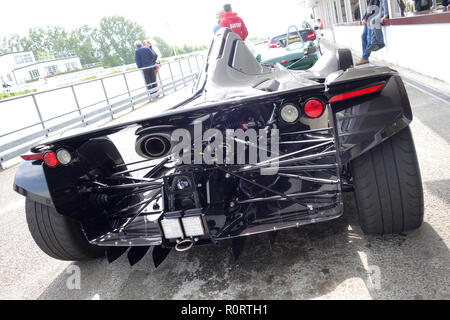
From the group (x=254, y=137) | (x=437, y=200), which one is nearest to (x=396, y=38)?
(x=437, y=200)

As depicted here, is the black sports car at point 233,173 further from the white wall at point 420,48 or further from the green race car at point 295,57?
the white wall at point 420,48

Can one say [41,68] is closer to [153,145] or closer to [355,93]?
[153,145]

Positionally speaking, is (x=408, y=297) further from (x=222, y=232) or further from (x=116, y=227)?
(x=116, y=227)

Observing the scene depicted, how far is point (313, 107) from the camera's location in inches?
83.8

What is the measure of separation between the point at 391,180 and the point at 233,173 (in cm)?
101

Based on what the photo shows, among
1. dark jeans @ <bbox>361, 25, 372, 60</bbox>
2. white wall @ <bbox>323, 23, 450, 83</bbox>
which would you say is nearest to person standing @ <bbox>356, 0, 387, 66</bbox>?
dark jeans @ <bbox>361, 25, 372, 60</bbox>

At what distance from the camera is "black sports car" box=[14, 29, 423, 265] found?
215cm

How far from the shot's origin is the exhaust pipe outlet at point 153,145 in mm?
2131

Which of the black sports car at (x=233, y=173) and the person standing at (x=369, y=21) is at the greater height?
the person standing at (x=369, y=21)

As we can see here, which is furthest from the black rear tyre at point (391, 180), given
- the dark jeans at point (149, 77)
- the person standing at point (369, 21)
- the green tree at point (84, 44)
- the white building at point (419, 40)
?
the green tree at point (84, 44)

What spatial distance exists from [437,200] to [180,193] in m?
2.02

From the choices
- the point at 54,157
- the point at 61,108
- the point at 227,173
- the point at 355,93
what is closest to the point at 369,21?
the point at 61,108

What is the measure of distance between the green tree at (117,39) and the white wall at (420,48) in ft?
339

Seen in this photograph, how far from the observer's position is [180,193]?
7.95 ft
